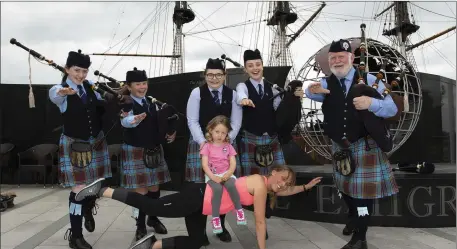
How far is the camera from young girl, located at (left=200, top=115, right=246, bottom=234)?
3.28m

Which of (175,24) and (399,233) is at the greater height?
(175,24)

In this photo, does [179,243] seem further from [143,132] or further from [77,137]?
[77,137]

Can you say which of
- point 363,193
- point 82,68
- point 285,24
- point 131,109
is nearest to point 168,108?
point 131,109

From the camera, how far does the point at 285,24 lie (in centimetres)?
2781

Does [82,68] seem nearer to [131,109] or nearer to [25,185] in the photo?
[131,109]

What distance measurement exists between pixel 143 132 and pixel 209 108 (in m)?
0.81

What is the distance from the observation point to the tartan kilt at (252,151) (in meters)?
4.04

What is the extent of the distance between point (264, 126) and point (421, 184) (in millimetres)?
2115

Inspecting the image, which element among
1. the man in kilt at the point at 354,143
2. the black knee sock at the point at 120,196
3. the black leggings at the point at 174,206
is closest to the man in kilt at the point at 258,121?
the man in kilt at the point at 354,143

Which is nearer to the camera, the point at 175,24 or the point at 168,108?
the point at 168,108

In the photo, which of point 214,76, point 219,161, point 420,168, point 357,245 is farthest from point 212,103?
point 420,168

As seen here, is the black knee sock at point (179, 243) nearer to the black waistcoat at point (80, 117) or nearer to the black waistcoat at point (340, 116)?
the black waistcoat at point (80, 117)

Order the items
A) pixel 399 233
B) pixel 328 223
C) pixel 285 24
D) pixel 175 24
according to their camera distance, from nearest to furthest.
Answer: pixel 399 233
pixel 328 223
pixel 285 24
pixel 175 24

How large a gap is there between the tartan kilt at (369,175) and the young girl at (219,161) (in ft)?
3.69
